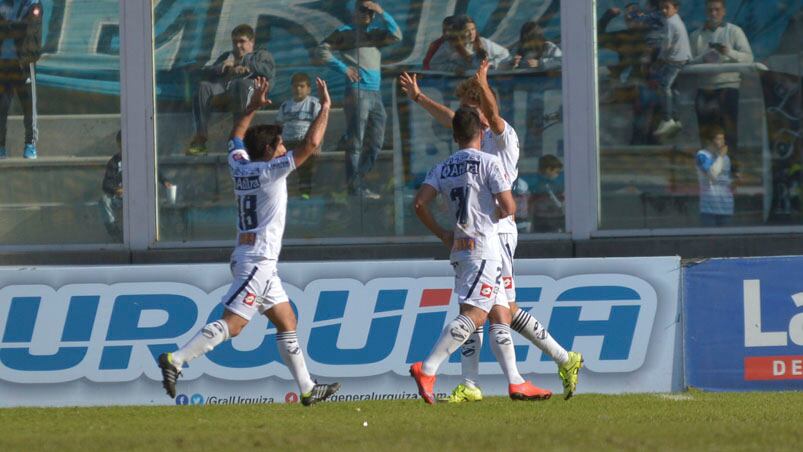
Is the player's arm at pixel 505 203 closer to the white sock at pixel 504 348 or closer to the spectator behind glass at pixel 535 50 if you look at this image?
the white sock at pixel 504 348

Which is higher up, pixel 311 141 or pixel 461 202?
pixel 311 141

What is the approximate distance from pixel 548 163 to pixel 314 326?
3.98 metres

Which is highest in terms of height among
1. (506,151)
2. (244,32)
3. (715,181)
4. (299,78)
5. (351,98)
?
(244,32)

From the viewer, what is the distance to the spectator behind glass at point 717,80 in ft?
44.1

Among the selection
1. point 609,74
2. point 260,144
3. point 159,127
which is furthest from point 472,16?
point 260,144

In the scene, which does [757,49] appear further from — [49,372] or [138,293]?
[49,372]

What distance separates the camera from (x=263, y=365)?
35.0 feet

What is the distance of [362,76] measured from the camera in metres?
13.9

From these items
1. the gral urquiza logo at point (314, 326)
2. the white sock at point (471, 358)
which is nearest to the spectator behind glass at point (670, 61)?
the gral urquiza logo at point (314, 326)

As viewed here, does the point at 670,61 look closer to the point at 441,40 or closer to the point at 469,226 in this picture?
the point at 441,40

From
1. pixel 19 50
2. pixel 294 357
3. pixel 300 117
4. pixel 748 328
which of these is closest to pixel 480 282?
pixel 294 357

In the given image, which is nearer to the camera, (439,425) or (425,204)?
(439,425)

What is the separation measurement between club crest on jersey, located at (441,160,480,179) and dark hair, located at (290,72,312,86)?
5.27 metres

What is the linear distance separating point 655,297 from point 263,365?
3198mm
